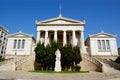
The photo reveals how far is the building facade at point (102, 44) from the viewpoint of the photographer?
38.8 meters

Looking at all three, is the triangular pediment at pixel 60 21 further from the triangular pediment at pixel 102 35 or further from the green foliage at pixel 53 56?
the green foliage at pixel 53 56

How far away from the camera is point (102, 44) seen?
132 feet

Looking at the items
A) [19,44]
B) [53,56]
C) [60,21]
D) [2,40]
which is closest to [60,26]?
[60,21]

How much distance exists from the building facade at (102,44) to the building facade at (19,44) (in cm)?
2090

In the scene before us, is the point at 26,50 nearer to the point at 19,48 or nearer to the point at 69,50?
the point at 19,48

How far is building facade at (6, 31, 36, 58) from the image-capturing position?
4022 centimetres

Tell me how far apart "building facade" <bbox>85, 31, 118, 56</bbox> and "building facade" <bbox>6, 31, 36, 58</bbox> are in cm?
2090

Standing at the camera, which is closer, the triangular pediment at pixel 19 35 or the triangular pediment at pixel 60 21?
the triangular pediment at pixel 60 21

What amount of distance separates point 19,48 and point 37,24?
11076 millimetres

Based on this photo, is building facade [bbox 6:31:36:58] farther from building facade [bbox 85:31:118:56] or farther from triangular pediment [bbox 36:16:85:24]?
building facade [bbox 85:31:118:56]

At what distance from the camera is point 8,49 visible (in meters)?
40.5

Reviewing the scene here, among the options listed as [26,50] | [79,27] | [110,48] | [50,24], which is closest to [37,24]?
[50,24]

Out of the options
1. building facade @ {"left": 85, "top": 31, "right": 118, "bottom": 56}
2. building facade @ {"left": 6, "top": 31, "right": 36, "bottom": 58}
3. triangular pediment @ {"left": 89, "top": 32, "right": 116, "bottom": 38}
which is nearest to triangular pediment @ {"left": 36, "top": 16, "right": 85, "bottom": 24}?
building facade @ {"left": 6, "top": 31, "right": 36, "bottom": 58}

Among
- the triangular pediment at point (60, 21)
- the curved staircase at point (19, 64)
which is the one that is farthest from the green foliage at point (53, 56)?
the triangular pediment at point (60, 21)
